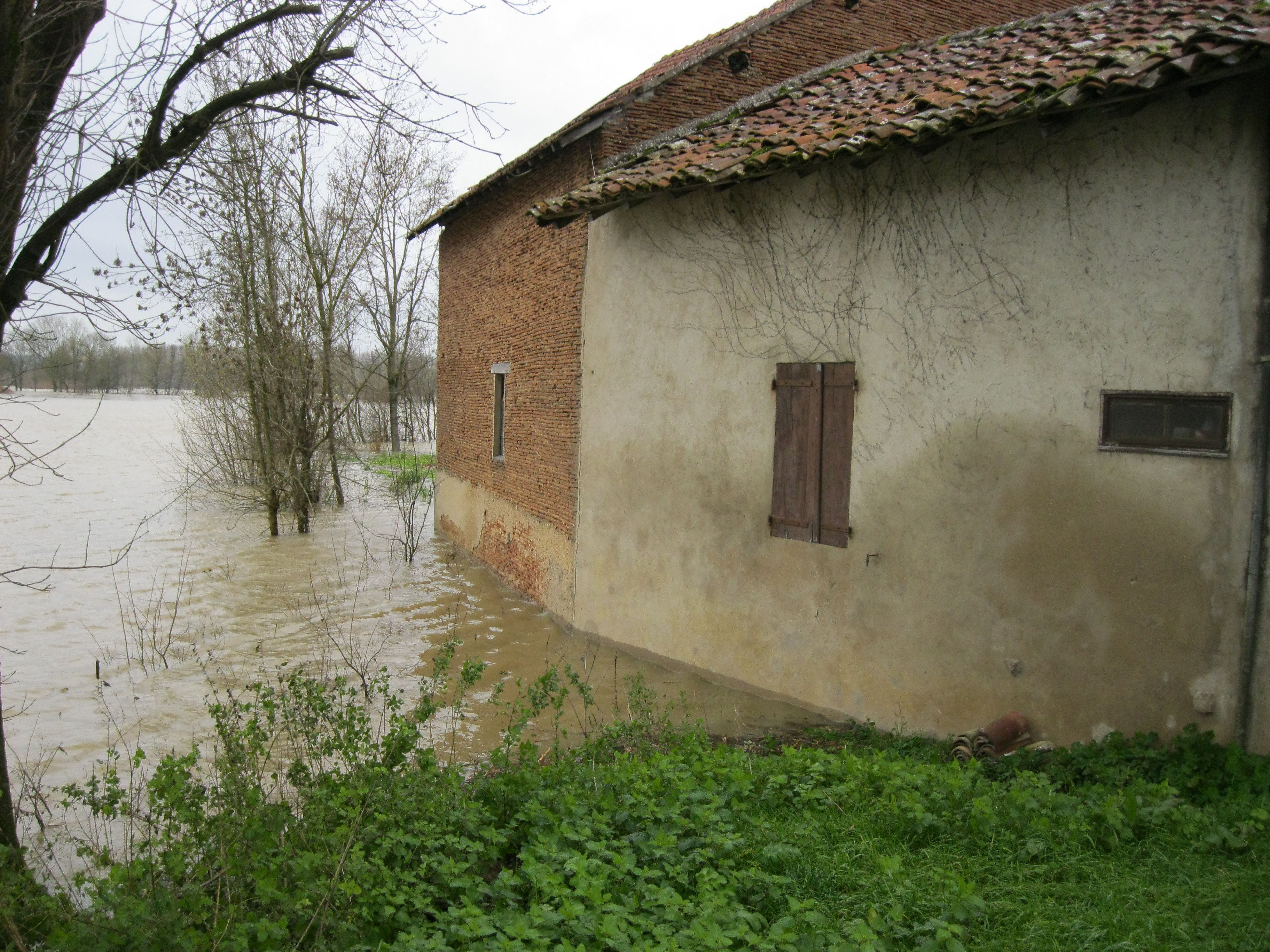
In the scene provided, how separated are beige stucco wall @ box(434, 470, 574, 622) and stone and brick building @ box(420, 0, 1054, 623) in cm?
3

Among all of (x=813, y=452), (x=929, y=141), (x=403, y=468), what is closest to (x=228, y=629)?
(x=813, y=452)

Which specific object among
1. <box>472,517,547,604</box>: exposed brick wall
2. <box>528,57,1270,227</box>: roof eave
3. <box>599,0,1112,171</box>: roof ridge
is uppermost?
<box>599,0,1112,171</box>: roof ridge

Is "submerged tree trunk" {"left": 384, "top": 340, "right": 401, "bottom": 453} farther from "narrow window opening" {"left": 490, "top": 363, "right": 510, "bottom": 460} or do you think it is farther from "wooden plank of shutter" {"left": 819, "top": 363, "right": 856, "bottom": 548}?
"wooden plank of shutter" {"left": 819, "top": 363, "right": 856, "bottom": 548}

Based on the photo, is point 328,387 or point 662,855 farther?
point 328,387

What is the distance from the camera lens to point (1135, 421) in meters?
5.60

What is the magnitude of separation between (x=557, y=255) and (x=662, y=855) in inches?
318

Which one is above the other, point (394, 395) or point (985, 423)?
point (394, 395)

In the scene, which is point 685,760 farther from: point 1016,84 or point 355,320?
point 355,320

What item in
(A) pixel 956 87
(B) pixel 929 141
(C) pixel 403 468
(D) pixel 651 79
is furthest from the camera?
(C) pixel 403 468

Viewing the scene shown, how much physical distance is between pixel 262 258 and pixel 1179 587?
14.5 m

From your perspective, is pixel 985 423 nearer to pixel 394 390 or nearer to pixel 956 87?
pixel 956 87

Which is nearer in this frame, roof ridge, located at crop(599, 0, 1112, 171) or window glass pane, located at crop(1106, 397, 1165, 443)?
window glass pane, located at crop(1106, 397, 1165, 443)

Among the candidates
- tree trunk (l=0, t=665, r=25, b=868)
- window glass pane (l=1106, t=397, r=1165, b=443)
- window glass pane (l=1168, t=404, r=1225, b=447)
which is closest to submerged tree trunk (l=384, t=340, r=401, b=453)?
tree trunk (l=0, t=665, r=25, b=868)

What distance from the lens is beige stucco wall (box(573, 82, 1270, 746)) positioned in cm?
527
